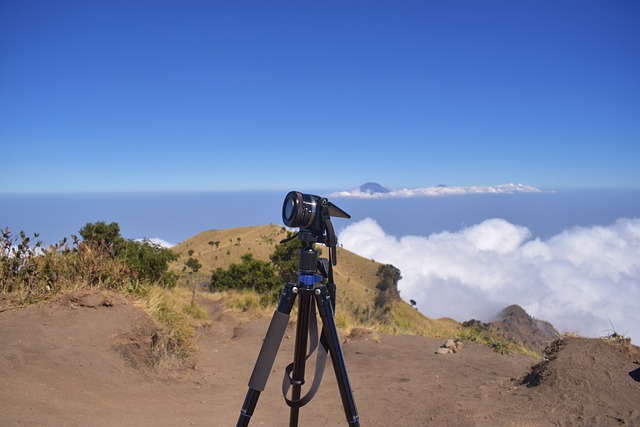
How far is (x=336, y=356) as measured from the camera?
8.32 ft

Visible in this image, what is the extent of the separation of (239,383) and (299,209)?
3.70 metres

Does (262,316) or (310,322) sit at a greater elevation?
(310,322)

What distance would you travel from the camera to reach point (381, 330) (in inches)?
315

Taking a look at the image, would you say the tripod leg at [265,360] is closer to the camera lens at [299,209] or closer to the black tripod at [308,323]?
the black tripod at [308,323]

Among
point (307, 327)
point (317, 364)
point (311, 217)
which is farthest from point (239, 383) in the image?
point (311, 217)

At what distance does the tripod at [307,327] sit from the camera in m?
2.50

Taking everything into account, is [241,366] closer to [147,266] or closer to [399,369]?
[399,369]

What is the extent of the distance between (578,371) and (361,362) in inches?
109

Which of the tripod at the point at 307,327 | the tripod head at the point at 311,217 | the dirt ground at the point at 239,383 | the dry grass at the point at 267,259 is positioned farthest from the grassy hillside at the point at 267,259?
the tripod head at the point at 311,217

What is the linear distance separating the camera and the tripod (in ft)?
0.21

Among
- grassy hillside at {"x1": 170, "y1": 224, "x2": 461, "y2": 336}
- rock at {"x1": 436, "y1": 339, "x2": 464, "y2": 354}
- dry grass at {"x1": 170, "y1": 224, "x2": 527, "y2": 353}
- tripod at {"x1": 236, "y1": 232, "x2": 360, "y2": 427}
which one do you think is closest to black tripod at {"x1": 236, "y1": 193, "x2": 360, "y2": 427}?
tripod at {"x1": 236, "y1": 232, "x2": 360, "y2": 427}

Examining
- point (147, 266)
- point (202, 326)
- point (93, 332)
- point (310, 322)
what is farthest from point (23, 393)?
point (147, 266)

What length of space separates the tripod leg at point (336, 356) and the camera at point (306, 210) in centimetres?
39

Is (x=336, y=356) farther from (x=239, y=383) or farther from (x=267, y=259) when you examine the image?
(x=267, y=259)
